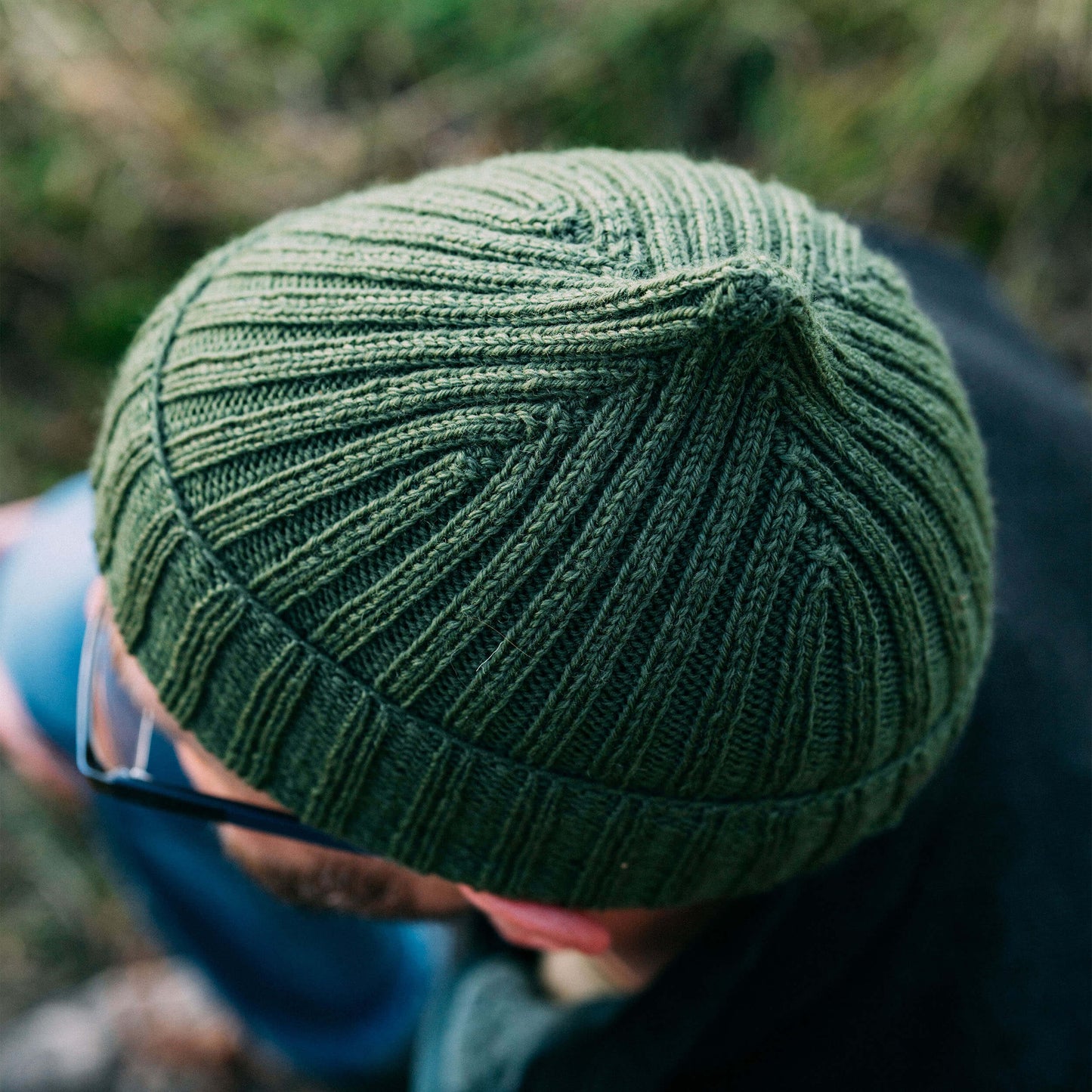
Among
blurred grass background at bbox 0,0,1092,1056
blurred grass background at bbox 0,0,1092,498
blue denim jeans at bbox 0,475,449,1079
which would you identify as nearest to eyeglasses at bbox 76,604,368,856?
blue denim jeans at bbox 0,475,449,1079

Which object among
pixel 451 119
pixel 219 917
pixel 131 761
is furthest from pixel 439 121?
pixel 219 917

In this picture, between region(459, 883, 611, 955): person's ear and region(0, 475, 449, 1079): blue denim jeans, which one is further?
region(0, 475, 449, 1079): blue denim jeans

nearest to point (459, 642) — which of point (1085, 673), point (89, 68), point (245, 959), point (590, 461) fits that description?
point (590, 461)

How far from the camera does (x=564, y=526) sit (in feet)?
2.33

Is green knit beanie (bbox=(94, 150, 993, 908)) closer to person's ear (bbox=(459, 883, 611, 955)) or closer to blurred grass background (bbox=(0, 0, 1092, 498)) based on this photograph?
person's ear (bbox=(459, 883, 611, 955))

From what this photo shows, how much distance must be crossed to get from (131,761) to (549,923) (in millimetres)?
781

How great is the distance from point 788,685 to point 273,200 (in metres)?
1.78

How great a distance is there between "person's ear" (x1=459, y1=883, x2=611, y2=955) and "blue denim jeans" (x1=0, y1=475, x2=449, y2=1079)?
734 millimetres

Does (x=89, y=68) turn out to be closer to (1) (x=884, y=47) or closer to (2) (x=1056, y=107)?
(1) (x=884, y=47)

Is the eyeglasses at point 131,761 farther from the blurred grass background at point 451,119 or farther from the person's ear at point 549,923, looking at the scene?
the blurred grass background at point 451,119

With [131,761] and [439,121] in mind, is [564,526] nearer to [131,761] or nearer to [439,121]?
[131,761]

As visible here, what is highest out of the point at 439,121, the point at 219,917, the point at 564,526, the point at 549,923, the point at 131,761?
the point at 564,526

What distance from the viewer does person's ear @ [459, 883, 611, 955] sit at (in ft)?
3.14

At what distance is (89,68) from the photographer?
82.0 inches
